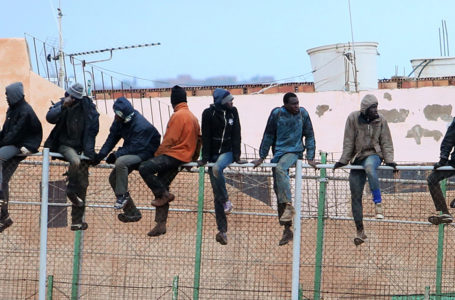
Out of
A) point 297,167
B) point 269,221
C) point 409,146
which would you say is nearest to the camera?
point 297,167

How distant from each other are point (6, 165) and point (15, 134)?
43 cm

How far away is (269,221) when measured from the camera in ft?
39.9

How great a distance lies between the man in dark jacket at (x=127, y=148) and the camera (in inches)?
387

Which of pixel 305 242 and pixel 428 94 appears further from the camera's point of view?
pixel 428 94

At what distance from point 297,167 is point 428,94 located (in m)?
18.2

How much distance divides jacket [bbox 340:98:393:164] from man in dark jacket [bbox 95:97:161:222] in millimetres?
2284

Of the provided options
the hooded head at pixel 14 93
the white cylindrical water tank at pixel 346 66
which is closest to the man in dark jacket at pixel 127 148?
the hooded head at pixel 14 93

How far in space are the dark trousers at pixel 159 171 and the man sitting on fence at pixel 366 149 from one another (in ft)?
6.35

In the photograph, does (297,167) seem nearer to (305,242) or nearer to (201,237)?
(201,237)

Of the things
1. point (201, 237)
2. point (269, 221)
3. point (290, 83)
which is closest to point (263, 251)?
point (269, 221)

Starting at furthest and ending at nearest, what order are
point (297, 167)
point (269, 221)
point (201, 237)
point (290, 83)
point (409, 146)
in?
point (290, 83) < point (409, 146) < point (269, 221) < point (201, 237) < point (297, 167)

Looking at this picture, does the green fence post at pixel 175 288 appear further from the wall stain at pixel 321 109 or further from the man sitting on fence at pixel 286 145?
the wall stain at pixel 321 109

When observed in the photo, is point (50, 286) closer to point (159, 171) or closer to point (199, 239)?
point (199, 239)

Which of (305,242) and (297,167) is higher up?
(297,167)
